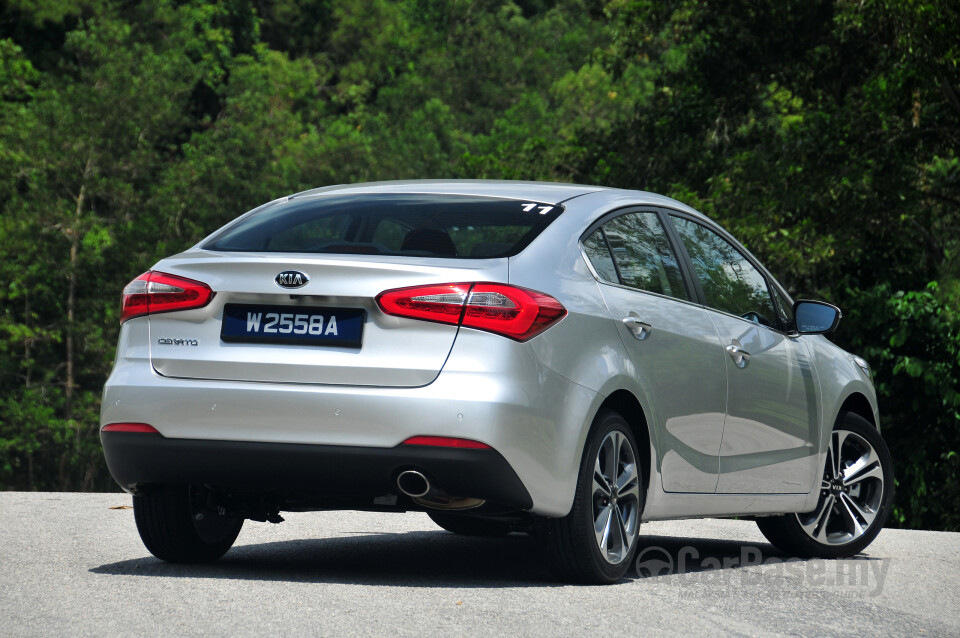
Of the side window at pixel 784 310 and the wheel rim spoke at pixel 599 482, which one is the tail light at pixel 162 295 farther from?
the side window at pixel 784 310

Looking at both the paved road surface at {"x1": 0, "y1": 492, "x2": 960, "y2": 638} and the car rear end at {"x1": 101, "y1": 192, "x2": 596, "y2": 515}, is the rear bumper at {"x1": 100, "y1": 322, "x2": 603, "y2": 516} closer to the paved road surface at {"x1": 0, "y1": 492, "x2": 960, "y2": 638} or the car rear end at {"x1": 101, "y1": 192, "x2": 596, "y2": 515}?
the car rear end at {"x1": 101, "y1": 192, "x2": 596, "y2": 515}

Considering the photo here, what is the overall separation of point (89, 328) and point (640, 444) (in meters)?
44.8

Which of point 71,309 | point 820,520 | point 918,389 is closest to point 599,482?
point 820,520

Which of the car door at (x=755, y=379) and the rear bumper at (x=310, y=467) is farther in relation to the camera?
the car door at (x=755, y=379)

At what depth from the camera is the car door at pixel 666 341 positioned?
20.4ft

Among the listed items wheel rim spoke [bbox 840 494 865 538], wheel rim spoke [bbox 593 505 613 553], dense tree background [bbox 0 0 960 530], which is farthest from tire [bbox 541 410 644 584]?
dense tree background [bbox 0 0 960 530]

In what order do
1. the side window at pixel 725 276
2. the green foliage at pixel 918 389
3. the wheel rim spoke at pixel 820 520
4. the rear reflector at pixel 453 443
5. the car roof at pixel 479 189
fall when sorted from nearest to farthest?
the rear reflector at pixel 453 443
the car roof at pixel 479 189
the side window at pixel 725 276
the wheel rim spoke at pixel 820 520
the green foliage at pixel 918 389

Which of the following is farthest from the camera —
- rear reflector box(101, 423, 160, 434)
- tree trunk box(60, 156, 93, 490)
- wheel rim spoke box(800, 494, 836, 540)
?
tree trunk box(60, 156, 93, 490)

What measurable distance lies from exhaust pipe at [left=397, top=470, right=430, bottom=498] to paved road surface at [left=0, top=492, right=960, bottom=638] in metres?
0.40

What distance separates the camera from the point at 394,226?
20.4 ft

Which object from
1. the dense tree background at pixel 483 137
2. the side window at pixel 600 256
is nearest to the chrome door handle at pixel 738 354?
the side window at pixel 600 256

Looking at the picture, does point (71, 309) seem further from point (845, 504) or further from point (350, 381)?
point (350, 381)

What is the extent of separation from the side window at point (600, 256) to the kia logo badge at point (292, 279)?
1.22m

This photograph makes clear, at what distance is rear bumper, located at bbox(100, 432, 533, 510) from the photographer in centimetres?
545
